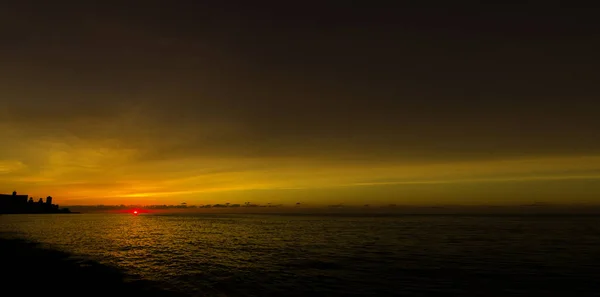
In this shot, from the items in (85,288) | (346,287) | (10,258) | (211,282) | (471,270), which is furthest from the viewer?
(10,258)

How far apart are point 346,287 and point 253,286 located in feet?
22.8

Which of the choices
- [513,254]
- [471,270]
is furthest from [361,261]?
[513,254]

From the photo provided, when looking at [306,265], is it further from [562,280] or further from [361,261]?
[562,280]

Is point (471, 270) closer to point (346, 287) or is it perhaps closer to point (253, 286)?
point (346, 287)

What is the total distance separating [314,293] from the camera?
2409 centimetres

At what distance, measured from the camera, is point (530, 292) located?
79.9 feet

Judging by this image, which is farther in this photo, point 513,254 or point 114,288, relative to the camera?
point 513,254

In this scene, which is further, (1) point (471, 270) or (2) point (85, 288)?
(1) point (471, 270)

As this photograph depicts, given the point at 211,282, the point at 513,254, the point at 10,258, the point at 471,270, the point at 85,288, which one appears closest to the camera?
the point at 85,288

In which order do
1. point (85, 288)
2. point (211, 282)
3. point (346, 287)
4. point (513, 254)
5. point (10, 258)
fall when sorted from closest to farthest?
point (85, 288), point (346, 287), point (211, 282), point (10, 258), point (513, 254)

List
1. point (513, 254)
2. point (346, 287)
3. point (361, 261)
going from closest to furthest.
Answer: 1. point (346, 287)
2. point (361, 261)
3. point (513, 254)

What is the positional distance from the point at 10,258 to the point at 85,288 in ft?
65.6

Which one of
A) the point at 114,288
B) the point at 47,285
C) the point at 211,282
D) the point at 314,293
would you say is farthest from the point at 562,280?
the point at 47,285

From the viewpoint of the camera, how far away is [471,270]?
32.5 meters
